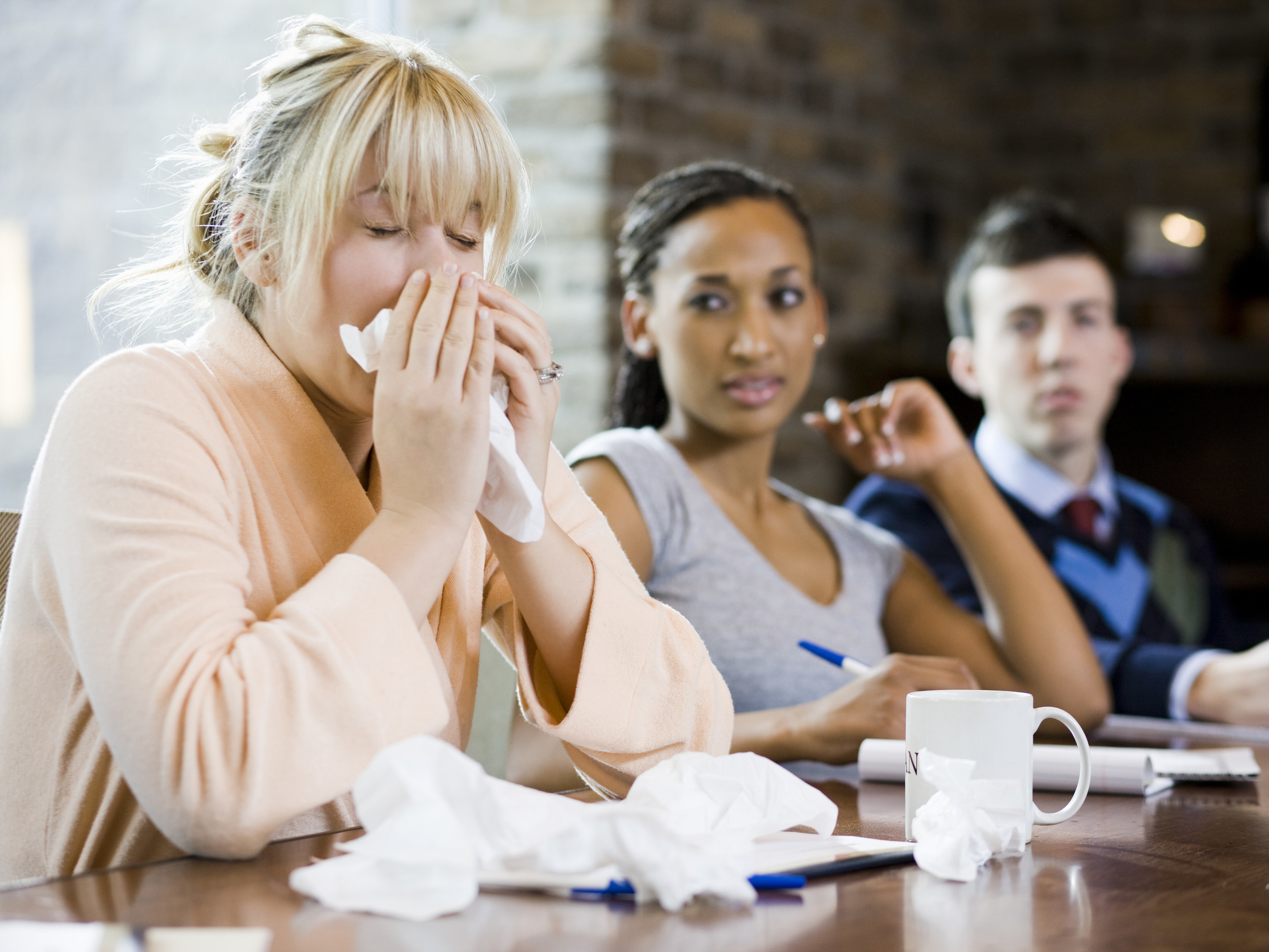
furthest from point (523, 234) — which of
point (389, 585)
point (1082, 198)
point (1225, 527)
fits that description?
point (1082, 198)

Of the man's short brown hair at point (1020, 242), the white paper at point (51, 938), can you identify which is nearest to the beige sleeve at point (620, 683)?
the white paper at point (51, 938)

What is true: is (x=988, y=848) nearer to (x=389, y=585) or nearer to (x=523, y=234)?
(x=389, y=585)

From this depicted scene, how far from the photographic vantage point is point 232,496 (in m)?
0.94

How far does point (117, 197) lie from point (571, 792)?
5.76 ft

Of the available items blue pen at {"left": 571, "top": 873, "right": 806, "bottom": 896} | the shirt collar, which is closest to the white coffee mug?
blue pen at {"left": 571, "top": 873, "right": 806, "bottom": 896}

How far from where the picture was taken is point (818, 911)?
718 millimetres

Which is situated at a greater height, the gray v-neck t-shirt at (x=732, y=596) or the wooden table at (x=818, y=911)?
the gray v-neck t-shirt at (x=732, y=596)

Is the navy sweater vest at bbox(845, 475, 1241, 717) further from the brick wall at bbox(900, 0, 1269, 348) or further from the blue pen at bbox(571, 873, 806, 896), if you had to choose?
the brick wall at bbox(900, 0, 1269, 348)

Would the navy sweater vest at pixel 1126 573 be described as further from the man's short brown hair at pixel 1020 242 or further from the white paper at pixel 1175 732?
the man's short brown hair at pixel 1020 242

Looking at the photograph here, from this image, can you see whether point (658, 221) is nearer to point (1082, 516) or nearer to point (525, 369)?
point (525, 369)

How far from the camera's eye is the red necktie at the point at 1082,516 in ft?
7.11

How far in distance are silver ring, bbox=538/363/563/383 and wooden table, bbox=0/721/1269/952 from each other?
37cm

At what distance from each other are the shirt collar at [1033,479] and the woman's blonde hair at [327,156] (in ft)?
4.23

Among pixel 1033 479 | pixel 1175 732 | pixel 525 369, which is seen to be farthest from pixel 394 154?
pixel 1033 479
